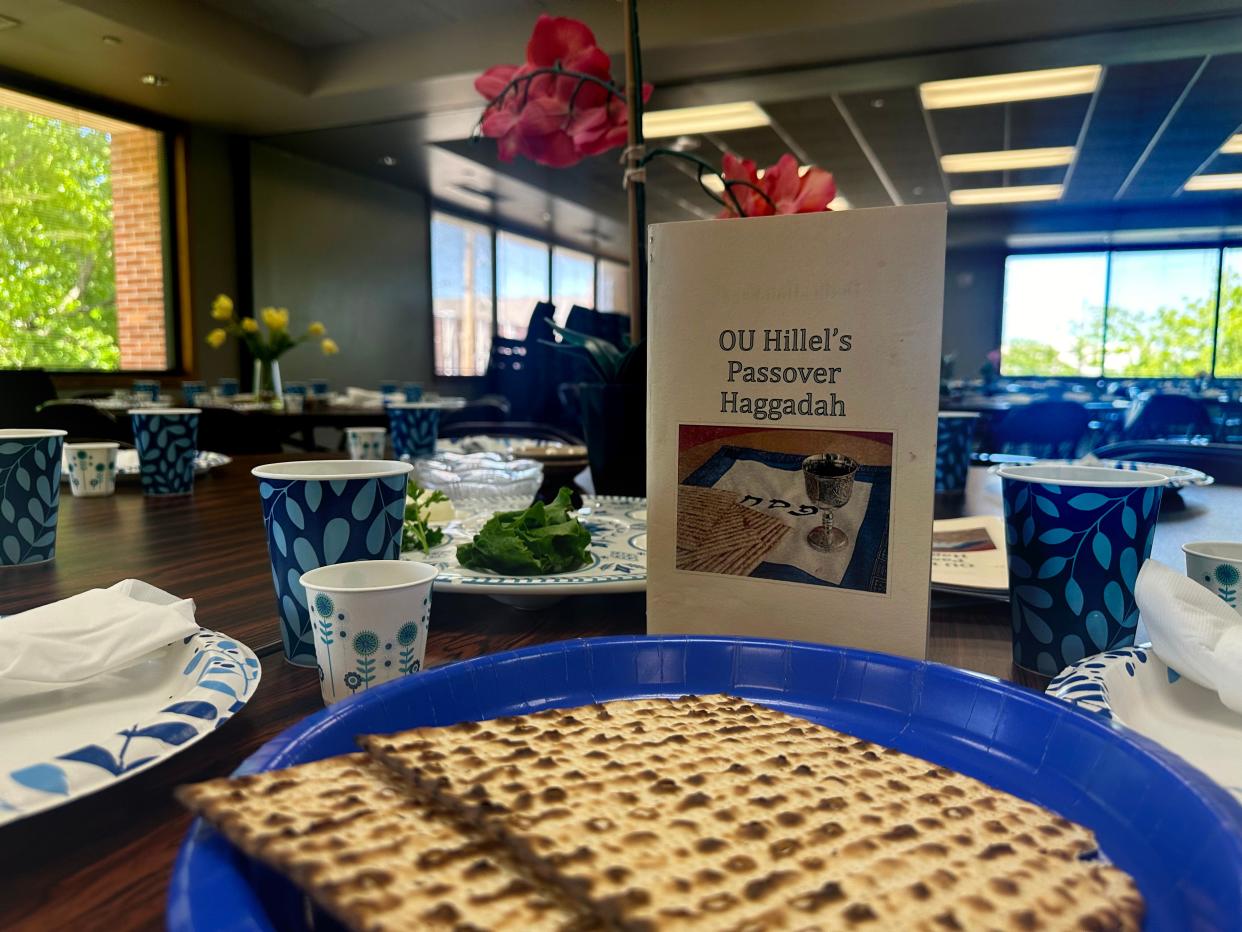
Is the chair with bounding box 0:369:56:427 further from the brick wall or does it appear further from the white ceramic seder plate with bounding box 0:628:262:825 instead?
the brick wall

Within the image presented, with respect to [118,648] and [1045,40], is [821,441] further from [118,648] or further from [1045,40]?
[1045,40]

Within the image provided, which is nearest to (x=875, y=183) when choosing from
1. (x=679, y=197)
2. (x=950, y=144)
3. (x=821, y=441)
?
(x=950, y=144)

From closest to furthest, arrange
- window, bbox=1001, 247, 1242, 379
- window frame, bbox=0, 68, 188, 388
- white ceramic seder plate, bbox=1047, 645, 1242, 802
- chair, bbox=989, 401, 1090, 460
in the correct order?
white ceramic seder plate, bbox=1047, 645, 1242, 802, chair, bbox=989, 401, 1090, 460, window frame, bbox=0, 68, 188, 388, window, bbox=1001, 247, 1242, 379

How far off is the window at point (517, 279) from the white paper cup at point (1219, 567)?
33.6 ft

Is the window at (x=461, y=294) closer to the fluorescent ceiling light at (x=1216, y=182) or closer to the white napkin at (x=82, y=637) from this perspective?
the fluorescent ceiling light at (x=1216, y=182)

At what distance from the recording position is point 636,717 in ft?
1.39

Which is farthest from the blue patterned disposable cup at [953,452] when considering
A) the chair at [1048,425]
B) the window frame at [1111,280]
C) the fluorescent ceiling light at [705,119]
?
the window frame at [1111,280]

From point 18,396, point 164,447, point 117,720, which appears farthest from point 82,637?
point 18,396

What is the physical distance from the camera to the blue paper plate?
0.28 m

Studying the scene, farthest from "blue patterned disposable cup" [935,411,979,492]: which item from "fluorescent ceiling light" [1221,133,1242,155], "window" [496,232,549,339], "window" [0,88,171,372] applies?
"window" [496,232,549,339]

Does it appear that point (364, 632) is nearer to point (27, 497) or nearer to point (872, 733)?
point (872, 733)

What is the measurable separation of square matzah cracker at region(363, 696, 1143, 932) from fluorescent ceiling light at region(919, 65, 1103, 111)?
6264 millimetres

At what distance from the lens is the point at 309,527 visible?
60 cm

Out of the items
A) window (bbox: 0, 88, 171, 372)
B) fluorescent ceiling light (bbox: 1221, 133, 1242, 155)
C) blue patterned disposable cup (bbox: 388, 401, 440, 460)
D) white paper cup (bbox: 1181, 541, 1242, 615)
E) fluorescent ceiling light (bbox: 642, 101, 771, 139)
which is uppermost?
fluorescent ceiling light (bbox: 1221, 133, 1242, 155)
